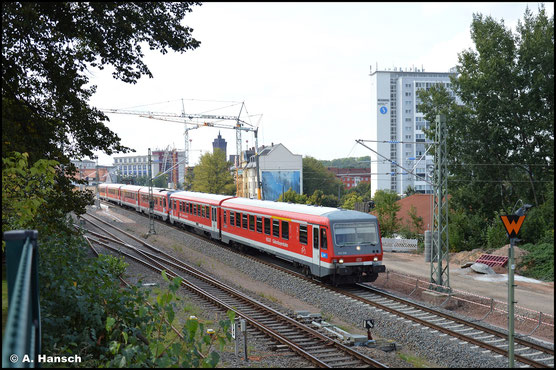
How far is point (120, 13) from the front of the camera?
1106 cm

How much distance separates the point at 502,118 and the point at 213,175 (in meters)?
54.5

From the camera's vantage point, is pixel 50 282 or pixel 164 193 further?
pixel 164 193

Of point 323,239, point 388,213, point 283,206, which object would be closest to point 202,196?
point 283,206

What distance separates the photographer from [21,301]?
3.79 m

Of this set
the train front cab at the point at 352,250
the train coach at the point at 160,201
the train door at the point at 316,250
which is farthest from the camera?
the train coach at the point at 160,201

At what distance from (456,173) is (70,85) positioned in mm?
28342

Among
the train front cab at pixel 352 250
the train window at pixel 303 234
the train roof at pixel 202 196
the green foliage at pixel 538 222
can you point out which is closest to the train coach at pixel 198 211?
the train roof at pixel 202 196

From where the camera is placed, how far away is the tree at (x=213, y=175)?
80625 mm

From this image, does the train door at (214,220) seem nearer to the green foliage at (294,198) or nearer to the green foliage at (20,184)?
the green foliage at (20,184)

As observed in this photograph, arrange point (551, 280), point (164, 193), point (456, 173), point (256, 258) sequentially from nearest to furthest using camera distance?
point (551, 280), point (256, 258), point (456, 173), point (164, 193)

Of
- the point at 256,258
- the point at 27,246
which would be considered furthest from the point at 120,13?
the point at 256,258

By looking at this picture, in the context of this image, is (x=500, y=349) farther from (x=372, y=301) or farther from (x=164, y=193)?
(x=164, y=193)

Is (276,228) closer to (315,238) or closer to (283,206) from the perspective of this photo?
(283,206)

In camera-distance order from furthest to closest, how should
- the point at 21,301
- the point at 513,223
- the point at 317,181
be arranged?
the point at 317,181, the point at 513,223, the point at 21,301
